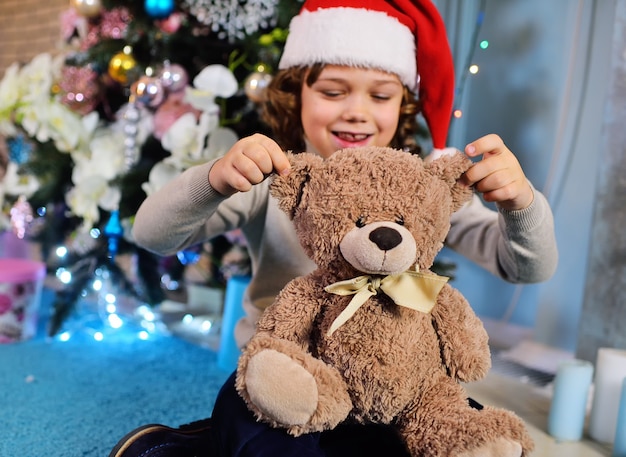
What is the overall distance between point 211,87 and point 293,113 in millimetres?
287

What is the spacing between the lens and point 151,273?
145cm

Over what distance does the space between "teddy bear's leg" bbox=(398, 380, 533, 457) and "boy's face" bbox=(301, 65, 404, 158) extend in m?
0.45

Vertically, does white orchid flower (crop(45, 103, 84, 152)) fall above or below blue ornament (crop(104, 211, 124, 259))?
above

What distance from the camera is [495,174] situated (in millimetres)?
639

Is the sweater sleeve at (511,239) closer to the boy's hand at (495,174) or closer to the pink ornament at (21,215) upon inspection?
the boy's hand at (495,174)

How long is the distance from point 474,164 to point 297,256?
35cm

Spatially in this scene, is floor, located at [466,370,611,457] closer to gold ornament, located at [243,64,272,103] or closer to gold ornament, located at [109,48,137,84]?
gold ornament, located at [243,64,272,103]

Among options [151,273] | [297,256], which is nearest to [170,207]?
[297,256]

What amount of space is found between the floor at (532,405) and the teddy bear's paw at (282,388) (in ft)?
1.35

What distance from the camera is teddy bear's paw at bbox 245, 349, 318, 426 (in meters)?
0.51

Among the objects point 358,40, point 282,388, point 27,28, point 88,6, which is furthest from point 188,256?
point 27,28

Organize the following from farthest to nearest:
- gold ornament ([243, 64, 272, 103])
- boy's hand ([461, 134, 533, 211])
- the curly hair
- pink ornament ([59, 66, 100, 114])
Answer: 1. pink ornament ([59, 66, 100, 114])
2. gold ornament ([243, 64, 272, 103])
3. the curly hair
4. boy's hand ([461, 134, 533, 211])

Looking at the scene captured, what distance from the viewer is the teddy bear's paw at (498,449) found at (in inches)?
20.3

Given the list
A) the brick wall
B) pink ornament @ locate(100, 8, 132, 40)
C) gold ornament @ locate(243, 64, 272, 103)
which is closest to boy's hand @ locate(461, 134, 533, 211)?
gold ornament @ locate(243, 64, 272, 103)
